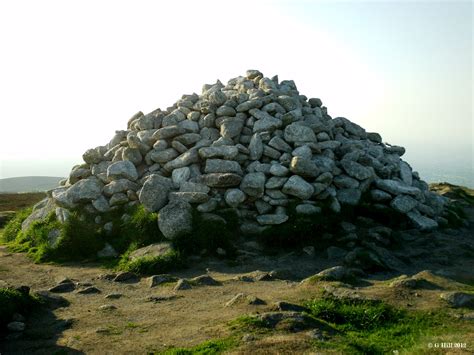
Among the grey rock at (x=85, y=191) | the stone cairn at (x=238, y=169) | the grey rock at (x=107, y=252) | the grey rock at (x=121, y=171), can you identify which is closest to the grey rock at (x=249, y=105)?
the stone cairn at (x=238, y=169)

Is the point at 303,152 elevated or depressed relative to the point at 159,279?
elevated

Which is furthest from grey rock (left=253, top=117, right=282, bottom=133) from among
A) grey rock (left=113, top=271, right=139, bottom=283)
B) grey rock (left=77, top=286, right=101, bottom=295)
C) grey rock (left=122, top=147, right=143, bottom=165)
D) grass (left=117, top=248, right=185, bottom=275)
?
grey rock (left=77, top=286, right=101, bottom=295)

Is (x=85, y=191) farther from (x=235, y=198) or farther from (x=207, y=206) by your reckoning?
(x=235, y=198)

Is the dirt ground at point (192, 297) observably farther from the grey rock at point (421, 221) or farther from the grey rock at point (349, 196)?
the grey rock at point (349, 196)

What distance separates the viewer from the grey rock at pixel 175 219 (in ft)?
49.8

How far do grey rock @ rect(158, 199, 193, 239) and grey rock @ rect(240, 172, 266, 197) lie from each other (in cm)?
233

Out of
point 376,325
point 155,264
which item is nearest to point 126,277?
point 155,264

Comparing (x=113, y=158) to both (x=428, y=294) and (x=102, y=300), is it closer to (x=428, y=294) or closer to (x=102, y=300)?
(x=102, y=300)

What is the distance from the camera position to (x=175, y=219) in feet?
50.4

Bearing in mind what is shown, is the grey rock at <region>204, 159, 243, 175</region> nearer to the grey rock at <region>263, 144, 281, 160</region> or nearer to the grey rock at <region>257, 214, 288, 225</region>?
the grey rock at <region>263, 144, 281, 160</region>

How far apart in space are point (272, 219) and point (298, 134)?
4.62m

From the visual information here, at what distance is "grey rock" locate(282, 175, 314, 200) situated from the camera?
16.2 meters

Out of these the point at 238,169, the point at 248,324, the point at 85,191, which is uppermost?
the point at 238,169

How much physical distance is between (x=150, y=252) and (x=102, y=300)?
3452 mm
